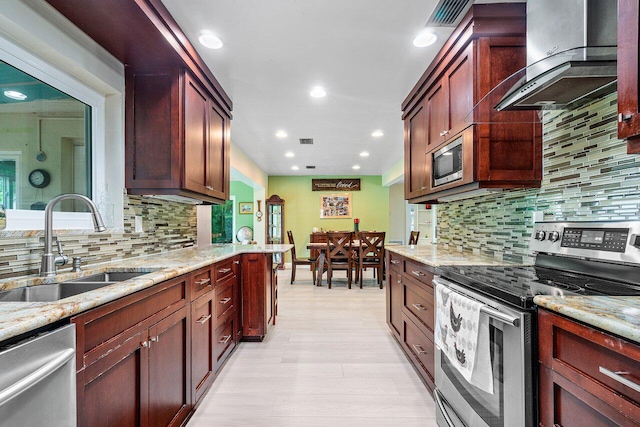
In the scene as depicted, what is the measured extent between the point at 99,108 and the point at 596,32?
2.72m

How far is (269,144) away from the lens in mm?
4945

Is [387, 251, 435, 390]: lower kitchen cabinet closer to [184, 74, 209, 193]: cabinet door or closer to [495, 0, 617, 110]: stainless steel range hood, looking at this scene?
[495, 0, 617, 110]: stainless steel range hood

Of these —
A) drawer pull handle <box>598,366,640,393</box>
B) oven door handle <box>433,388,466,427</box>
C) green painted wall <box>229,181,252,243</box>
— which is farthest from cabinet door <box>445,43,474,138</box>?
green painted wall <box>229,181,252,243</box>

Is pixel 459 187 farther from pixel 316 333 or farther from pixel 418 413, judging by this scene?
pixel 316 333

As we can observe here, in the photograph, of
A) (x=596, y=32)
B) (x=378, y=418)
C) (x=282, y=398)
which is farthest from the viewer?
(x=282, y=398)

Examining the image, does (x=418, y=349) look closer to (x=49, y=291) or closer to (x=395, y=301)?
(x=395, y=301)

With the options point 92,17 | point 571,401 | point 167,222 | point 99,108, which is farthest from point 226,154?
point 571,401

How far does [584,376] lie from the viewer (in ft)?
2.64

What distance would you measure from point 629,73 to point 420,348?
181 cm

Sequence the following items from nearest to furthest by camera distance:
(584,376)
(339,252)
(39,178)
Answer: (584,376) < (39,178) < (339,252)

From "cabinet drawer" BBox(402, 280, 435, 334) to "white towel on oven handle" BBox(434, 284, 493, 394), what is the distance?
1.22 feet

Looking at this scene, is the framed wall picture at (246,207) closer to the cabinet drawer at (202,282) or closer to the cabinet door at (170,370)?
the cabinet drawer at (202,282)

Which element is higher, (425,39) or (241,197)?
(425,39)

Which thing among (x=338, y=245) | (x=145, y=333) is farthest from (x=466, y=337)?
(x=338, y=245)
